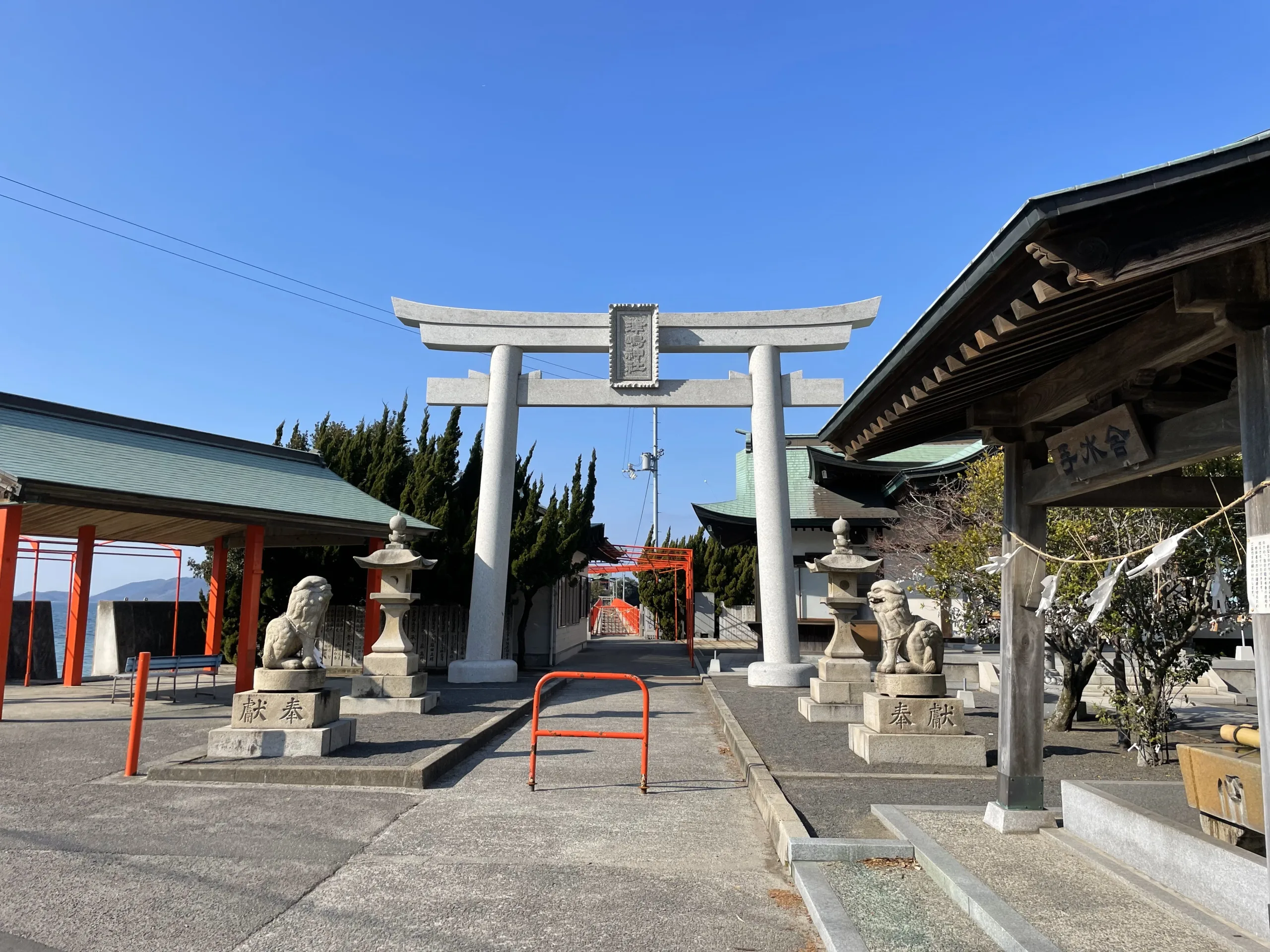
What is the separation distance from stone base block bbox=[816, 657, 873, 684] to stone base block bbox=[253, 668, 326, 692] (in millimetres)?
7118

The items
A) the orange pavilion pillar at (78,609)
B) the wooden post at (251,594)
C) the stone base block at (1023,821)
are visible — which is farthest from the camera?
the orange pavilion pillar at (78,609)

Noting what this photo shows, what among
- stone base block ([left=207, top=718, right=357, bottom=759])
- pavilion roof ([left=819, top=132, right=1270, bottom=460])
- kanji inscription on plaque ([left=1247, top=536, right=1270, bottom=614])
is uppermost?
pavilion roof ([left=819, top=132, right=1270, bottom=460])

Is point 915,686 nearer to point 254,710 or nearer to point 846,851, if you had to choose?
point 846,851

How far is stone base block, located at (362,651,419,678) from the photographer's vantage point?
38.4 feet

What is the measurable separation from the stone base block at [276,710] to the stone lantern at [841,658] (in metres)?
6.70

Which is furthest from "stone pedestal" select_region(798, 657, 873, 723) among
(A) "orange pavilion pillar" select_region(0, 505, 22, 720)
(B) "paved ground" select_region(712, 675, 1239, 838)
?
(A) "orange pavilion pillar" select_region(0, 505, 22, 720)

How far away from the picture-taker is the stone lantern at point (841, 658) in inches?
447

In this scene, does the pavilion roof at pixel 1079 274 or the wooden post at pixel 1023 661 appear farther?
the wooden post at pixel 1023 661

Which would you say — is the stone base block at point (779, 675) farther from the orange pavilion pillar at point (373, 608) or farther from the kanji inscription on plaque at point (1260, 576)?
the kanji inscription on plaque at point (1260, 576)

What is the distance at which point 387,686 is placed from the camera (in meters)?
11.6

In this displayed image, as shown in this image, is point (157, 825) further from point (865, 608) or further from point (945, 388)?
point (865, 608)

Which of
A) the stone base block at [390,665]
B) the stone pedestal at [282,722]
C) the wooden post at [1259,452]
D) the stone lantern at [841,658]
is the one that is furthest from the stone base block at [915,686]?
the stone base block at [390,665]

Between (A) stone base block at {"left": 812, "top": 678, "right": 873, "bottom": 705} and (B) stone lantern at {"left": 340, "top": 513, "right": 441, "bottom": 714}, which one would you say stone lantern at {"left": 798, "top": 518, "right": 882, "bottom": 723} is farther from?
(B) stone lantern at {"left": 340, "top": 513, "right": 441, "bottom": 714}

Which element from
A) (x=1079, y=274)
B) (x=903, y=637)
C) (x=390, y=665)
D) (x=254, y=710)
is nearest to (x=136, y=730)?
(x=254, y=710)
